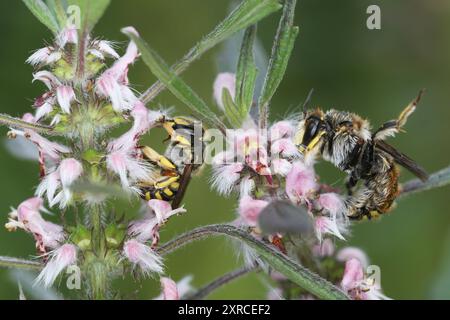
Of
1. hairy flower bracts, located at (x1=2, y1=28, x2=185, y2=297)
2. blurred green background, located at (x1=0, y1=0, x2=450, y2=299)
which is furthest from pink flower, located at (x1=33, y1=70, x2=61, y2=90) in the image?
blurred green background, located at (x1=0, y1=0, x2=450, y2=299)

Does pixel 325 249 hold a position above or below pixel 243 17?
below

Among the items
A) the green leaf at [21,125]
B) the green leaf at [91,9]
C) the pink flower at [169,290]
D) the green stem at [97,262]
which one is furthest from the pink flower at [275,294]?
the green leaf at [91,9]

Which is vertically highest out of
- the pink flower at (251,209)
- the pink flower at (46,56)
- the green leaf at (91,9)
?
the pink flower at (46,56)

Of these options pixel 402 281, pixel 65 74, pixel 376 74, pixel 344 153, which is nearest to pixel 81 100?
pixel 65 74

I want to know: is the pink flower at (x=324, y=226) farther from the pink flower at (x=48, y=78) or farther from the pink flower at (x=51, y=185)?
the pink flower at (x=48, y=78)

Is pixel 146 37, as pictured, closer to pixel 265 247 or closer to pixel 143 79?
pixel 143 79

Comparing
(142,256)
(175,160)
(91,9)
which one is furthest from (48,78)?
(142,256)

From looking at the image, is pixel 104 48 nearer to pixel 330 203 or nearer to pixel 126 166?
pixel 126 166
